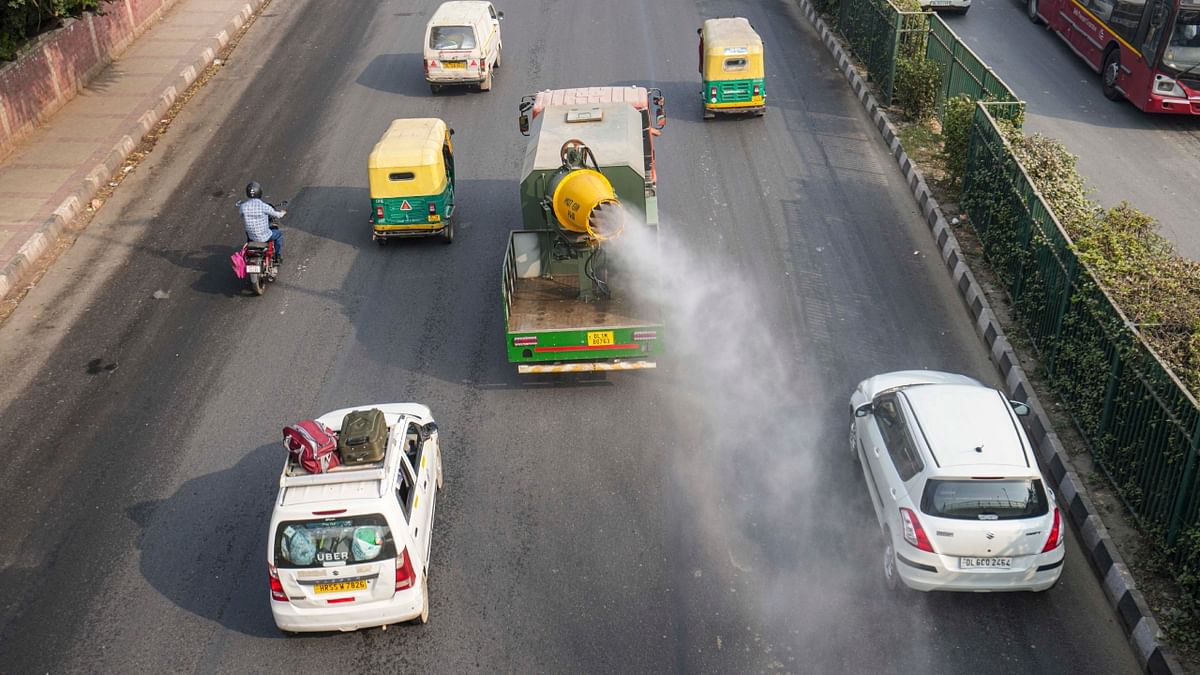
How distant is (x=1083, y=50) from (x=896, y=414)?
17577 mm

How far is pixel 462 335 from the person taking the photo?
15461mm

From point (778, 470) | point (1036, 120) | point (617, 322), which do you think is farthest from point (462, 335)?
point (1036, 120)

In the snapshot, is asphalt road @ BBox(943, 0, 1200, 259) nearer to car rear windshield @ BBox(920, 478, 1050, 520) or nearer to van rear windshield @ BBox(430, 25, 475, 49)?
car rear windshield @ BBox(920, 478, 1050, 520)

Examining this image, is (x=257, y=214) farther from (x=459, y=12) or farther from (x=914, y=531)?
(x=914, y=531)

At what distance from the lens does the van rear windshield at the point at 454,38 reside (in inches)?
925

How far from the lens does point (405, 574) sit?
9898 mm

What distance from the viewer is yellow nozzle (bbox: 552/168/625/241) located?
43.0ft

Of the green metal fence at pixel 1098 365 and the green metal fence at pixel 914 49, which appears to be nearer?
the green metal fence at pixel 1098 365

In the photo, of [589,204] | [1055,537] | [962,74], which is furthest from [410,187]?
[1055,537]

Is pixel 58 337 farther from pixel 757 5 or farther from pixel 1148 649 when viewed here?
pixel 757 5

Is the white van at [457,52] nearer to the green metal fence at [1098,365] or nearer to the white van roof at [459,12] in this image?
the white van roof at [459,12]

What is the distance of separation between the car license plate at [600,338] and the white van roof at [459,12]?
42.0 feet

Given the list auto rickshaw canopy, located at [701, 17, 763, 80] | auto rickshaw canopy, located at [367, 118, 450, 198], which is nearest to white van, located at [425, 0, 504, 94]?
auto rickshaw canopy, located at [701, 17, 763, 80]

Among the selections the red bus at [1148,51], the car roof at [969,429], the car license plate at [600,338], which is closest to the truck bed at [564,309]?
the car license plate at [600,338]
